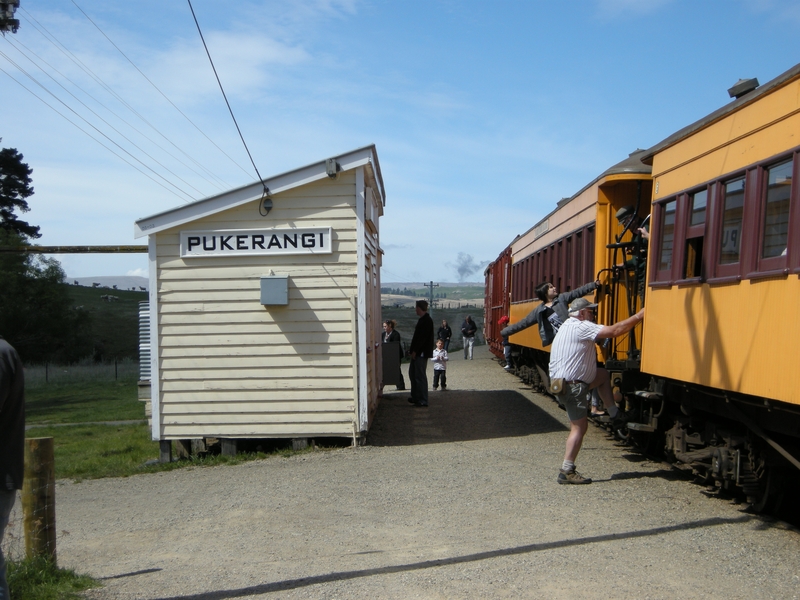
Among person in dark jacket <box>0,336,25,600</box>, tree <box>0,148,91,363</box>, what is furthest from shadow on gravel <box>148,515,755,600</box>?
tree <box>0,148,91,363</box>

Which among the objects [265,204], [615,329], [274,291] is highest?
[265,204]

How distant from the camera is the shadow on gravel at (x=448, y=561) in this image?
5.05 metres

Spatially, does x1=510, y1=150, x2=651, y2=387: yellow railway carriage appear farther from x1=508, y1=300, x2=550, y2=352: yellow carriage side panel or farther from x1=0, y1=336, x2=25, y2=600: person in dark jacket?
x1=0, y1=336, x2=25, y2=600: person in dark jacket

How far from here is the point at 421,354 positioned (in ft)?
45.7

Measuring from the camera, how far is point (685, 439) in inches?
290

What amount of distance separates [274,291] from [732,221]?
5705 millimetres

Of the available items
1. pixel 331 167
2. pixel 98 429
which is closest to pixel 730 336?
pixel 331 167

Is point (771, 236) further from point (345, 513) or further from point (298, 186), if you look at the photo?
point (298, 186)

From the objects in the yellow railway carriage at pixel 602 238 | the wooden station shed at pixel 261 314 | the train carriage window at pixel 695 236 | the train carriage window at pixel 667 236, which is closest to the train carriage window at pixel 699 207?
the train carriage window at pixel 695 236

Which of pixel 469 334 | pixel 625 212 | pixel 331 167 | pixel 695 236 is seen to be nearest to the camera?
pixel 695 236

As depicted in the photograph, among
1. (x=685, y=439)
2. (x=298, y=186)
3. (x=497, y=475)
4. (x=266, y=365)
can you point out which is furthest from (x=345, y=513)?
(x=298, y=186)

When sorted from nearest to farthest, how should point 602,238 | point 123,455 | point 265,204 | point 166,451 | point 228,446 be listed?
point 602,238
point 265,204
point 228,446
point 166,451
point 123,455

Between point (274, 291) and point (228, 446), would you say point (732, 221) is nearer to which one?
point (274, 291)

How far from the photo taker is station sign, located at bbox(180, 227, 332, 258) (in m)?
10.4
